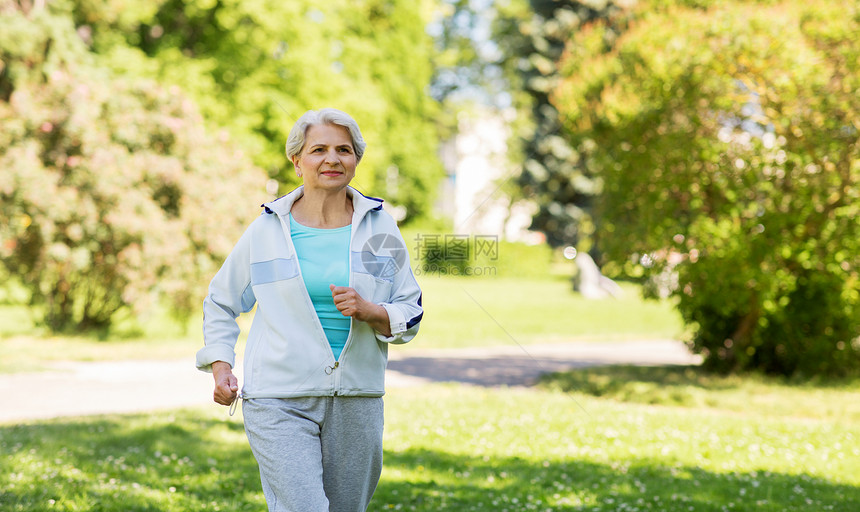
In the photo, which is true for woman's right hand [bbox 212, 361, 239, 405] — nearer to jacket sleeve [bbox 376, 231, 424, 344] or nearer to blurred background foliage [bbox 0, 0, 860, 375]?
jacket sleeve [bbox 376, 231, 424, 344]

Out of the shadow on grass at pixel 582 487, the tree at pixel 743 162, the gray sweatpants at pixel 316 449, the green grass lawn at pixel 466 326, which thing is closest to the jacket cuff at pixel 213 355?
the gray sweatpants at pixel 316 449

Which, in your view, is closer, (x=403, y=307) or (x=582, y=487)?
(x=403, y=307)

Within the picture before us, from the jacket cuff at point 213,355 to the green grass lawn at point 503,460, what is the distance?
7.62 ft

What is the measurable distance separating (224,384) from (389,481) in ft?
10.1

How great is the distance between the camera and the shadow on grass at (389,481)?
5.10m

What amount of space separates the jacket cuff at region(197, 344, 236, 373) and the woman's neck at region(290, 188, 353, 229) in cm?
52

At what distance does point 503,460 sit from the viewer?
21.1 ft

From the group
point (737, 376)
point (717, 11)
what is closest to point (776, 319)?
point (737, 376)

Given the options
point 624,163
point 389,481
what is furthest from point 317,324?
point 624,163

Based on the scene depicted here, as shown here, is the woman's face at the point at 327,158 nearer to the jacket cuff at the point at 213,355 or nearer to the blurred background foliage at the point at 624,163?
the jacket cuff at the point at 213,355

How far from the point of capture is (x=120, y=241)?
12484 mm

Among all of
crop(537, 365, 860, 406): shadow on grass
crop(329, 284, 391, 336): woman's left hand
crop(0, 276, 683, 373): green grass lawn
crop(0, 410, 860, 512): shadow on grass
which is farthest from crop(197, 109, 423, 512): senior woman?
crop(0, 276, 683, 373): green grass lawn

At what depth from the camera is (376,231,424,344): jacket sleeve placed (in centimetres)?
286

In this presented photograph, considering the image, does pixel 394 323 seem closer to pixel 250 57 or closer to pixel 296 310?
pixel 296 310
